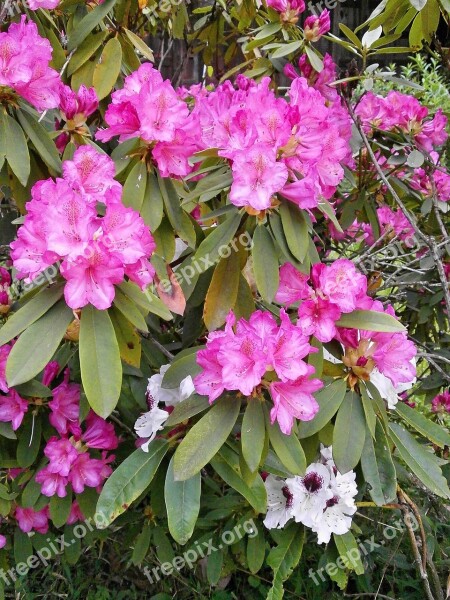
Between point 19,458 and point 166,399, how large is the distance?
411mm

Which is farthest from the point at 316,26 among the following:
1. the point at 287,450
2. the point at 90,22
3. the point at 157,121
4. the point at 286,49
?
the point at 287,450

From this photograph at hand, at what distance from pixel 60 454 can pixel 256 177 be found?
688 mm

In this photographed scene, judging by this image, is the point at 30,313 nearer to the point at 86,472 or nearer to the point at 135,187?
the point at 135,187

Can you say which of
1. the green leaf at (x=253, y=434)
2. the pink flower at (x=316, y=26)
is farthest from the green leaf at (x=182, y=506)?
the pink flower at (x=316, y=26)

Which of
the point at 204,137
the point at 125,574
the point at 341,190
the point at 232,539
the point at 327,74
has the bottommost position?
the point at 125,574

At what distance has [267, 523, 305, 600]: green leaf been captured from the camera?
129 cm

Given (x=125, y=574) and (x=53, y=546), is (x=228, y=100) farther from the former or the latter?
(x=125, y=574)

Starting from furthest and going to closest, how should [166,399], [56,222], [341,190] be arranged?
[341,190] → [166,399] → [56,222]

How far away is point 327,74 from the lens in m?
1.55

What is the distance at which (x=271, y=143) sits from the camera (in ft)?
3.13

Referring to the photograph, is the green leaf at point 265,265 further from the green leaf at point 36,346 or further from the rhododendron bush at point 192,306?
the green leaf at point 36,346

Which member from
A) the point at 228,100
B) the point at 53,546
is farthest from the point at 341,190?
the point at 53,546

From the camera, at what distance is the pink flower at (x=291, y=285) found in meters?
1.00

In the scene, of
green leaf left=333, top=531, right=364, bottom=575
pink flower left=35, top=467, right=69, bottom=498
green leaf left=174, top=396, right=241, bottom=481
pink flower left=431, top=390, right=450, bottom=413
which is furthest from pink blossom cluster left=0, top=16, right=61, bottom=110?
pink flower left=431, top=390, right=450, bottom=413
